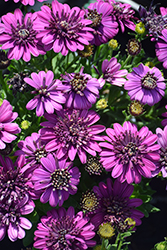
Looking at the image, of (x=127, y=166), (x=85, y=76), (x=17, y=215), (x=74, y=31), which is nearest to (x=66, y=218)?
(x=17, y=215)

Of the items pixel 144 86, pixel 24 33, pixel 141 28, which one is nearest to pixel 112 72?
Answer: pixel 144 86

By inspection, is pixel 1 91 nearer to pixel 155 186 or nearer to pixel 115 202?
pixel 115 202

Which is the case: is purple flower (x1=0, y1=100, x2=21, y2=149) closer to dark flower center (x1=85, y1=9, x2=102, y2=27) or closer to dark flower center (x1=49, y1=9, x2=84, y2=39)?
dark flower center (x1=49, y1=9, x2=84, y2=39)

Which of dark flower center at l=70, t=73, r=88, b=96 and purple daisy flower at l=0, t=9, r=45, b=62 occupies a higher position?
purple daisy flower at l=0, t=9, r=45, b=62

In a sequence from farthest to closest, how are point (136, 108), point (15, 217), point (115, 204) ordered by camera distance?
point (136, 108) < point (115, 204) < point (15, 217)

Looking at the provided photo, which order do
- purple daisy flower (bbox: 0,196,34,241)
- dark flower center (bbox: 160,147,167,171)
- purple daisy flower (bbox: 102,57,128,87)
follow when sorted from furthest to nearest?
1. purple daisy flower (bbox: 102,57,128,87)
2. dark flower center (bbox: 160,147,167,171)
3. purple daisy flower (bbox: 0,196,34,241)

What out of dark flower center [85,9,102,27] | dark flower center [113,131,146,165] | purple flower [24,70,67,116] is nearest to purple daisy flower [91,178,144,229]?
dark flower center [113,131,146,165]

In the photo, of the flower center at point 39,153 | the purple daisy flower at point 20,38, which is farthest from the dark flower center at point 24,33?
the flower center at point 39,153

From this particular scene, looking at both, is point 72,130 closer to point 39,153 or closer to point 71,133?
point 71,133
